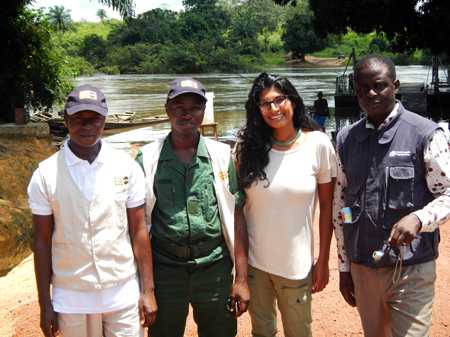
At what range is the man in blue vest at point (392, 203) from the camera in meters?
2.33

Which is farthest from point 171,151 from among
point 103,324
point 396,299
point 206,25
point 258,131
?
point 206,25

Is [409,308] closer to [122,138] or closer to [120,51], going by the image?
[122,138]

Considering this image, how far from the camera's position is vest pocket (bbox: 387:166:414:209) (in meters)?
2.37

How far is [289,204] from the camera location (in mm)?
2619

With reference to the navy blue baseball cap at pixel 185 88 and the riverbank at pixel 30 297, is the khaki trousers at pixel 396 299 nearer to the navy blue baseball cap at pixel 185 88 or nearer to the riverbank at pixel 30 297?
the navy blue baseball cap at pixel 185 88

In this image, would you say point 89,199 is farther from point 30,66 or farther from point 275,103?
point 30,66

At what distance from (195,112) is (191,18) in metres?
88.5

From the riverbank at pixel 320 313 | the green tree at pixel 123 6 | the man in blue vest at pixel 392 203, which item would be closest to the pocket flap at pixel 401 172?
the man in blue vest at pixel 392 203

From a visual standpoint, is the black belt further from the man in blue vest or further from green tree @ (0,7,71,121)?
green tree @ (0,7,71,121)

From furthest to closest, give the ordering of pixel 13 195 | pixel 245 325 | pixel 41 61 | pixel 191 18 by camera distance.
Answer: pixel 191 18, pixel 41 61, pixel 13 195, pixel 245 325

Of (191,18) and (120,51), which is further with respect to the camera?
(191,18)

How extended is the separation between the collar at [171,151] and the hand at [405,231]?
93cm

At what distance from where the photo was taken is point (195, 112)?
2584 mm

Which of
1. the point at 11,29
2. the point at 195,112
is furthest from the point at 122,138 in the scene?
the point at 195,112
